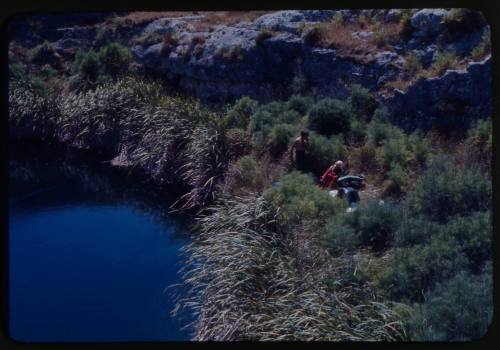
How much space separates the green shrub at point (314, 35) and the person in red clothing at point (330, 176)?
4.62 m

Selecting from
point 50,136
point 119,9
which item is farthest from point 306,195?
point 50,136

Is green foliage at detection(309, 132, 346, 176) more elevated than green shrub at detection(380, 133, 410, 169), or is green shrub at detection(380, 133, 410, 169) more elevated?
green shrub at detection(380, 133, 410, 169)

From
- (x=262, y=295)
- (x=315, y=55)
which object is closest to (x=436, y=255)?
(x=262, y=295)

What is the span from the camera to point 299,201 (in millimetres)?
8492

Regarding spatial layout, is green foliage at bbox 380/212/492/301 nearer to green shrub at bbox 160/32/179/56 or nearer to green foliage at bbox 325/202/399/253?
green foliage at bbox 325/202/399/253

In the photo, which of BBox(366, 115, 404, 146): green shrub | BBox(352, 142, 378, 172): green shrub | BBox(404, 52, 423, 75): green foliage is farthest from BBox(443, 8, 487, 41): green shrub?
BBox(352, 142, 378, 172): green shrub

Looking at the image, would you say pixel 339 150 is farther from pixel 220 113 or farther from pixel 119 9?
pixel 119 9

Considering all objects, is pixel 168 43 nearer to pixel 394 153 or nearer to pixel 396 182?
pixel 394 153

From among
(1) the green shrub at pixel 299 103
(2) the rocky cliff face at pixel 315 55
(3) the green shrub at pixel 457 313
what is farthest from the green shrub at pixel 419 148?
(3) the green shrub at pixel 457 313

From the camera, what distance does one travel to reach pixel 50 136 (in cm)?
1585

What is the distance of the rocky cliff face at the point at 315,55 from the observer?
37.4ft

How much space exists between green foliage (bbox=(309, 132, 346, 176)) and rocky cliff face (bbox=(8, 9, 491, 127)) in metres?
1.43

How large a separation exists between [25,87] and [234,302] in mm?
10880

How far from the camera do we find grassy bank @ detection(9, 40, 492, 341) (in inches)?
229
